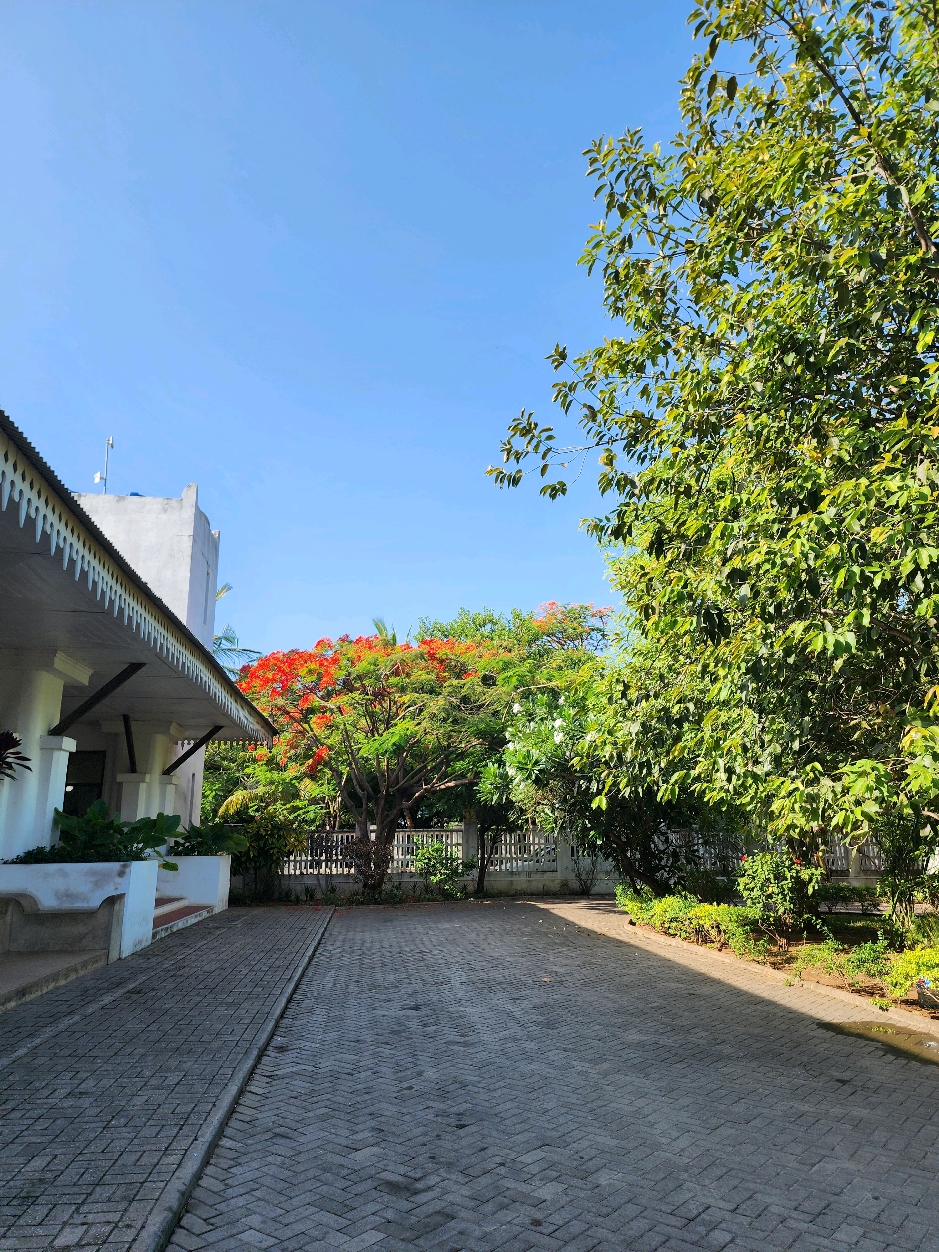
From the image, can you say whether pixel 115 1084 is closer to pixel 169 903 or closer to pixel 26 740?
pixel 26 740

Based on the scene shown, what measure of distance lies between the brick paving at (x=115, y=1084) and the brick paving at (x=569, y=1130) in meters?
0.26

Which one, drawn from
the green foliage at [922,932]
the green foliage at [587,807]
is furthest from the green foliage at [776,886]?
the green foliage at [587,807]

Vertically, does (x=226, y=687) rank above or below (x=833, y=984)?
above

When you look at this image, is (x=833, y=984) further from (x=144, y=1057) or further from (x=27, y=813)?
(x=27, y=813)

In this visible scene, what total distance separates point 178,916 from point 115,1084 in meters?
8.00

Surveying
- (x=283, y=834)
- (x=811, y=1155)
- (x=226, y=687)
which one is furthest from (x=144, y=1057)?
(x=283, y=834)

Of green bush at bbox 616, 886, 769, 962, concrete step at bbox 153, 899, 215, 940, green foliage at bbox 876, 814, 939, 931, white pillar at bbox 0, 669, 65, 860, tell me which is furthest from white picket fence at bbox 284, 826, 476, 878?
green foliage at bbox 876, 814, 939, 931

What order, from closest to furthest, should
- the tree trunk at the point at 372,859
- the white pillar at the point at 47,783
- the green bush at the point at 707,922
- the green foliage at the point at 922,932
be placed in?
1. the green foliage at the point at 922,932
2. the white pillar at the point at 47,783
3. the green bush at the point at 707,922
4. the tree trunk at the point at 372,859

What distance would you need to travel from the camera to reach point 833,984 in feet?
28.1

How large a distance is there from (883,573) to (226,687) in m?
9.97

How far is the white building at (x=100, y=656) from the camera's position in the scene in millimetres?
6164

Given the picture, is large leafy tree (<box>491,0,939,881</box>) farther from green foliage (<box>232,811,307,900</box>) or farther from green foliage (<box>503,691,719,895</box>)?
green foliage (<box>232,811,307,900</box>)

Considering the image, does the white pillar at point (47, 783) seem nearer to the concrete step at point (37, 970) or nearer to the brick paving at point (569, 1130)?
the concrete step at point (37, 970)

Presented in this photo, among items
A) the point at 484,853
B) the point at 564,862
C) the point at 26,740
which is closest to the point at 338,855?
the point at 484,853
